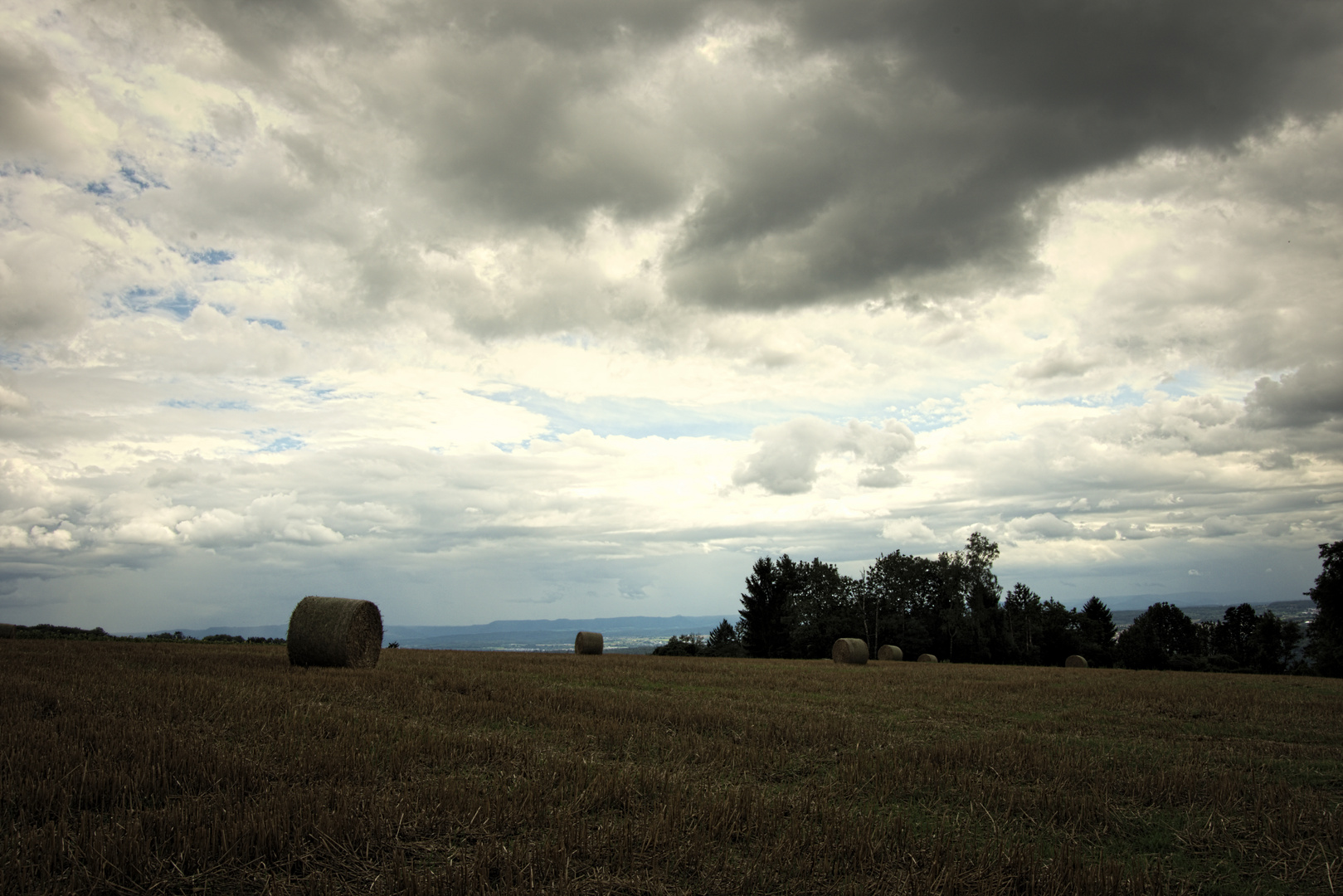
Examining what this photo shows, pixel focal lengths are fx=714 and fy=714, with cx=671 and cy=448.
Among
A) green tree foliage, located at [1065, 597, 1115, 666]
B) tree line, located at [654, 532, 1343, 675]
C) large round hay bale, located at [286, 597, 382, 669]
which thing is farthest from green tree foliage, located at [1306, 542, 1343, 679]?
large round hay bale, located at [286, 597, 382, 669]

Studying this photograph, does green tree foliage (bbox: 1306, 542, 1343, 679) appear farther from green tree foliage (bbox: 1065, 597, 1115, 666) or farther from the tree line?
green tree foliage (bbox: 1065, 597, 1115, 666)

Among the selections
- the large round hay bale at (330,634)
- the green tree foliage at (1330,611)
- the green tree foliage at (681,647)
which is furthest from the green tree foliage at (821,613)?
the large round hay bale at (330,634)

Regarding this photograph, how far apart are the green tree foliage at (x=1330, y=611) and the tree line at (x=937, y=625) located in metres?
17.3

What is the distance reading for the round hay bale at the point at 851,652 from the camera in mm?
34425

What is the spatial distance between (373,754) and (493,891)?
3570 mm

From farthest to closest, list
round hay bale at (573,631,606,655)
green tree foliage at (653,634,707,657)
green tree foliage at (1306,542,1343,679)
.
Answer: green tree foliage at (653,634,707,657), green tree foliage at (1306,542,1343,679), round hay bale at (573,631,606,655)

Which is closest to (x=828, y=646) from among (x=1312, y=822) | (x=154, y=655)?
(x=154, y=655)

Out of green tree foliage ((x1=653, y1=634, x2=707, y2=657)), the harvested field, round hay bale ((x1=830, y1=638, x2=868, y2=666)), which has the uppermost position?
the harvested field

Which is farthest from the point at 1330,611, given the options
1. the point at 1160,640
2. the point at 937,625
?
the point at 1160,640

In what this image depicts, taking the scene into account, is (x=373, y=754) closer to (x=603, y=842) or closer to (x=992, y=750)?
(x=603, y=842)

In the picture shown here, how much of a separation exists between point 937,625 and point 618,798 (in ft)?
266

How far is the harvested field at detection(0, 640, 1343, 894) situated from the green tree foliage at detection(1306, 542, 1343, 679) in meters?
49.8

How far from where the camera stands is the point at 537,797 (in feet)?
18.9

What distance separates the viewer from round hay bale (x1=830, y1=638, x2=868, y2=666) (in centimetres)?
A: 3442
